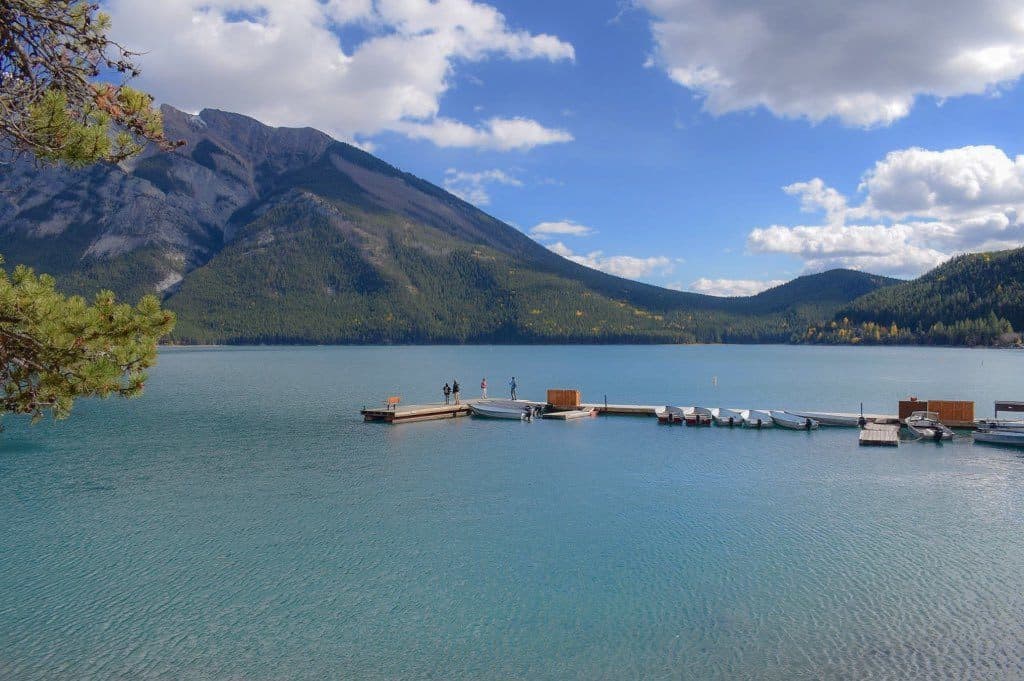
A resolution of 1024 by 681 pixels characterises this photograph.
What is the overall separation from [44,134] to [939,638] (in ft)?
70.5

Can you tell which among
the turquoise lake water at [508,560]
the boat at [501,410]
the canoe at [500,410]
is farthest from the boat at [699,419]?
the canoe at [500,410]

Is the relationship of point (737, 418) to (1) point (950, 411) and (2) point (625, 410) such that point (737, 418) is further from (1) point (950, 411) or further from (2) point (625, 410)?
(1) point (950, 411)

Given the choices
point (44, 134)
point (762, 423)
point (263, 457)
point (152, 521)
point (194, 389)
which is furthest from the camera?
point (194, 389)

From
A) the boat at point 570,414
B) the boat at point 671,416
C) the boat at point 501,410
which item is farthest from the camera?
the boat at point 570,414

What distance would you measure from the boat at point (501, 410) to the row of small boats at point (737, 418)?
12.1 m

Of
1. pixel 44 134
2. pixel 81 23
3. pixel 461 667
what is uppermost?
pixel 81 23

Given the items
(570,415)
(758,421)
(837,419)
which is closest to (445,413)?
(570,415)

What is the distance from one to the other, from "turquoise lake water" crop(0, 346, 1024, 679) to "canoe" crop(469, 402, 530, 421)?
12.7 m

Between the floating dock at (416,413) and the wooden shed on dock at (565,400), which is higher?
the wooden shed on dock at (565,400)

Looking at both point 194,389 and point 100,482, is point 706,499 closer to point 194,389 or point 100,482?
point 100,482

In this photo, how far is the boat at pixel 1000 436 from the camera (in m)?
43.2

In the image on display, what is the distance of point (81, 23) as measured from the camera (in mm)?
9469

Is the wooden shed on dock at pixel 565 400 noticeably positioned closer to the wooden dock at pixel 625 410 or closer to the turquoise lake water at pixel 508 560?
the wooden dock at pixel 625 410

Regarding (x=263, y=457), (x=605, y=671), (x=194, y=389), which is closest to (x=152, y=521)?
(x=263, y=457)
